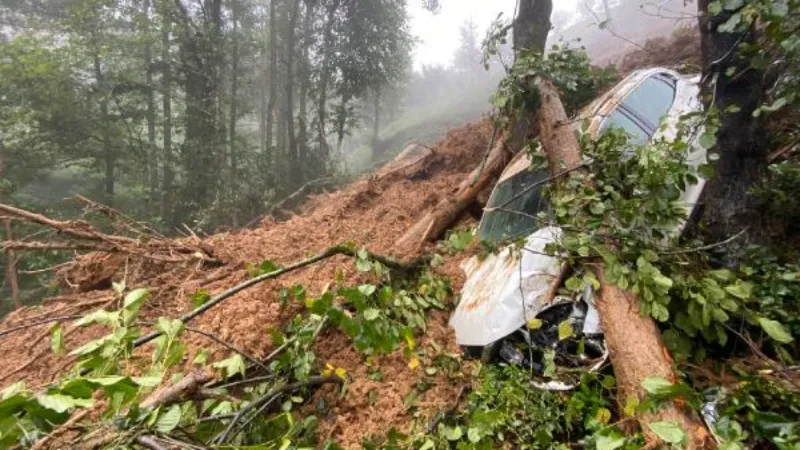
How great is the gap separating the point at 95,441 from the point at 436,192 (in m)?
5.39

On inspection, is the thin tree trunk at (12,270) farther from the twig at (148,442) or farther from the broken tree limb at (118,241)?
the twig at (148,442)

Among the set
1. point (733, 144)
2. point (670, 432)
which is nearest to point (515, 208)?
point (733, 144)

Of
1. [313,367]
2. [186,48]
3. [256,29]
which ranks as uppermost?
[256,29]

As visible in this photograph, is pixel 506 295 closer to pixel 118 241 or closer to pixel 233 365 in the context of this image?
pixel 233 365

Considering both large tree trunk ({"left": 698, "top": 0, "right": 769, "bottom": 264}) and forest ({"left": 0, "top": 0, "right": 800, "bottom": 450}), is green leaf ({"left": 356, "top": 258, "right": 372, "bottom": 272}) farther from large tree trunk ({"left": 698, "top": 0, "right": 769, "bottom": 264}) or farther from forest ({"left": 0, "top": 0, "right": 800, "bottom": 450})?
large tree trunk ({"left": 698, "top": 0, "right": 769, "bottom": 264})

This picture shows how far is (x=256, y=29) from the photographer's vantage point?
20.8 metres

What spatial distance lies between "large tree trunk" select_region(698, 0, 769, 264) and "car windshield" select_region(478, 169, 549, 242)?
1.24 meters

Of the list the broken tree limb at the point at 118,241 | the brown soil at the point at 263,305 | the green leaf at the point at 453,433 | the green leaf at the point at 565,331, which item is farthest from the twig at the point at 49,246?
the green leaf at the point at 565,331

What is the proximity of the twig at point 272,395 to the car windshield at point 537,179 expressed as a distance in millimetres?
1680

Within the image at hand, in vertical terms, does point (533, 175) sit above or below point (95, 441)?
above

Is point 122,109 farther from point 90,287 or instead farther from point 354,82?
point 90,287

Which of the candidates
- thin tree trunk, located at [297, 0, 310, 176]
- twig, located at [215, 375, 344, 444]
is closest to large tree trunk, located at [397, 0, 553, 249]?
twig, located at [215, 375, 344, 444]

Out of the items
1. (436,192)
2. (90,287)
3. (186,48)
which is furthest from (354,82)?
(90,287)

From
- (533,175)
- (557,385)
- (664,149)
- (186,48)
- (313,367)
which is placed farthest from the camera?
(186,48)
